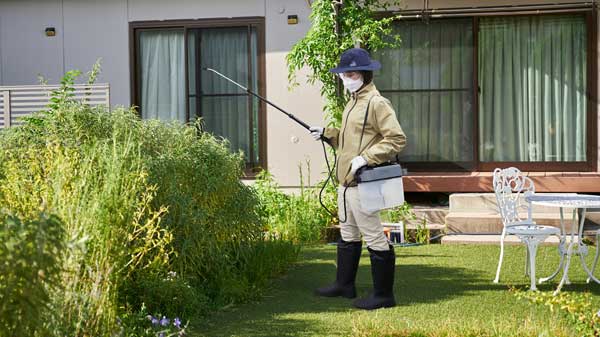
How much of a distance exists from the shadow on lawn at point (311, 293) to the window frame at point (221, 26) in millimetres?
3134

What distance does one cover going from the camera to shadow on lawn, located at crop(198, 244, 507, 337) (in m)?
6.76

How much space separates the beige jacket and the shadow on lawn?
1033mm

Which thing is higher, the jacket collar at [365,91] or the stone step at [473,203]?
the jacket collar at [365,91]

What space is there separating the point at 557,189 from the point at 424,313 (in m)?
5.33

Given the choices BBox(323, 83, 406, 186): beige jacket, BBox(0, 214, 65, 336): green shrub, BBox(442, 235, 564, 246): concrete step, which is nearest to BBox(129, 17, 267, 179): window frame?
BBox(442, 235, 564, 246): concrete step

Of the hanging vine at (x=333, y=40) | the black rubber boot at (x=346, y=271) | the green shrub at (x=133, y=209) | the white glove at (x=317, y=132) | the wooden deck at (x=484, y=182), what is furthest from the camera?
the wooden deck at (x=484, y=182)

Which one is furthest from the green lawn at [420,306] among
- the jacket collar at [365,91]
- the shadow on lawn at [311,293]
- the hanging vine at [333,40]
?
the hanging vine at [333,40]

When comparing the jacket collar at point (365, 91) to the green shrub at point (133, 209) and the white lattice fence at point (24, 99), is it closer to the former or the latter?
the green shrub at point (133, 209)

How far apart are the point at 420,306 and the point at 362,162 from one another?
3.92ft

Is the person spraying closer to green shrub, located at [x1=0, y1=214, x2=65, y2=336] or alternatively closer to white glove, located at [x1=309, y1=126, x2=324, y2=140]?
white glove, located at [x1=309, y1=126, x2=324, y2=140]

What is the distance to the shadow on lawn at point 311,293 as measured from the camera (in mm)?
6758

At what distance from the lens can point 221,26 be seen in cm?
1296

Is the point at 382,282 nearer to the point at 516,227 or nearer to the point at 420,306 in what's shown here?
the point at 420,306

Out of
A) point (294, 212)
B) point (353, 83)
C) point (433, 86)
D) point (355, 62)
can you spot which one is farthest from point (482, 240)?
point (355, 62)
